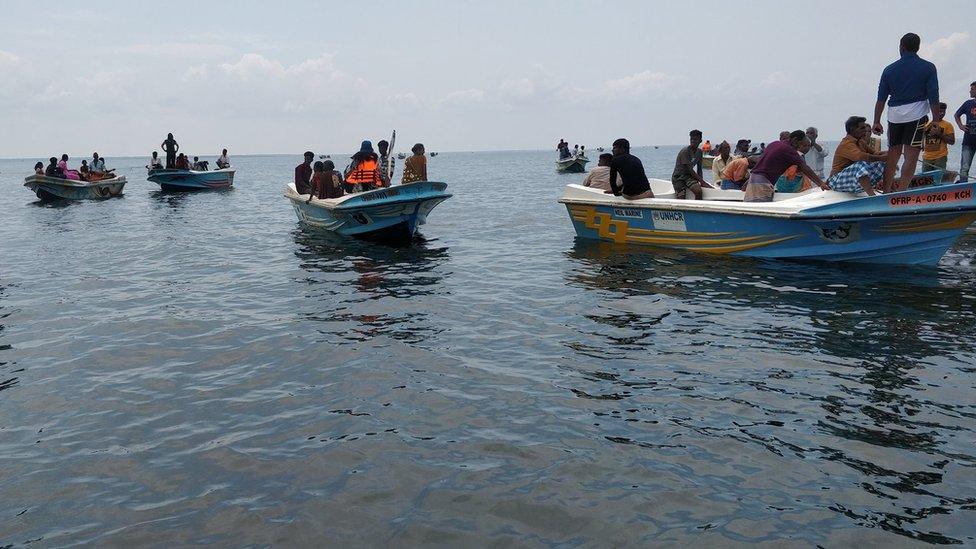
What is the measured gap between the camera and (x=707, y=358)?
7398mm

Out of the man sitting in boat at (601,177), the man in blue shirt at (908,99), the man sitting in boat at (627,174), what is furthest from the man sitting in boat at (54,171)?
the man in blue shirt at (908,99)

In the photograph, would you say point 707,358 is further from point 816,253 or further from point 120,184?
point 120,184

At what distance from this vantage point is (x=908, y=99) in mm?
10344

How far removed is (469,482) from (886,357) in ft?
15.7

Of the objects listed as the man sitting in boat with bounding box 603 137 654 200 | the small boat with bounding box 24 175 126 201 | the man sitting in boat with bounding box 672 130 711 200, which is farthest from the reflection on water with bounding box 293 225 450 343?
the small boat with bounding box 24 175 126 201

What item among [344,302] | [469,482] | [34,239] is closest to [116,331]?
[344,302]

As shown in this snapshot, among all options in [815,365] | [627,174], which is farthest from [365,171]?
[815,365]

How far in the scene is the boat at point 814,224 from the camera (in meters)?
10.8

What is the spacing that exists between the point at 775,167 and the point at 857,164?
1.55 m

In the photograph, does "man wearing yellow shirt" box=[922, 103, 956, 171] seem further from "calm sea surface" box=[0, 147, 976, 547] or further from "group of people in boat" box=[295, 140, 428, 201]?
"group of people in boat" box=[295, 140, 428, 201]

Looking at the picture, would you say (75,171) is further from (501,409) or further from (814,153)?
(501,409)

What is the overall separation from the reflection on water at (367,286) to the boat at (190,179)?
2198 cm

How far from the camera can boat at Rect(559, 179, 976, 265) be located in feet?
35.5

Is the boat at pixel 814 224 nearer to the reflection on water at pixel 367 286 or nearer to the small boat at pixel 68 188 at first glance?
the reflection on water at pixel 367 286
